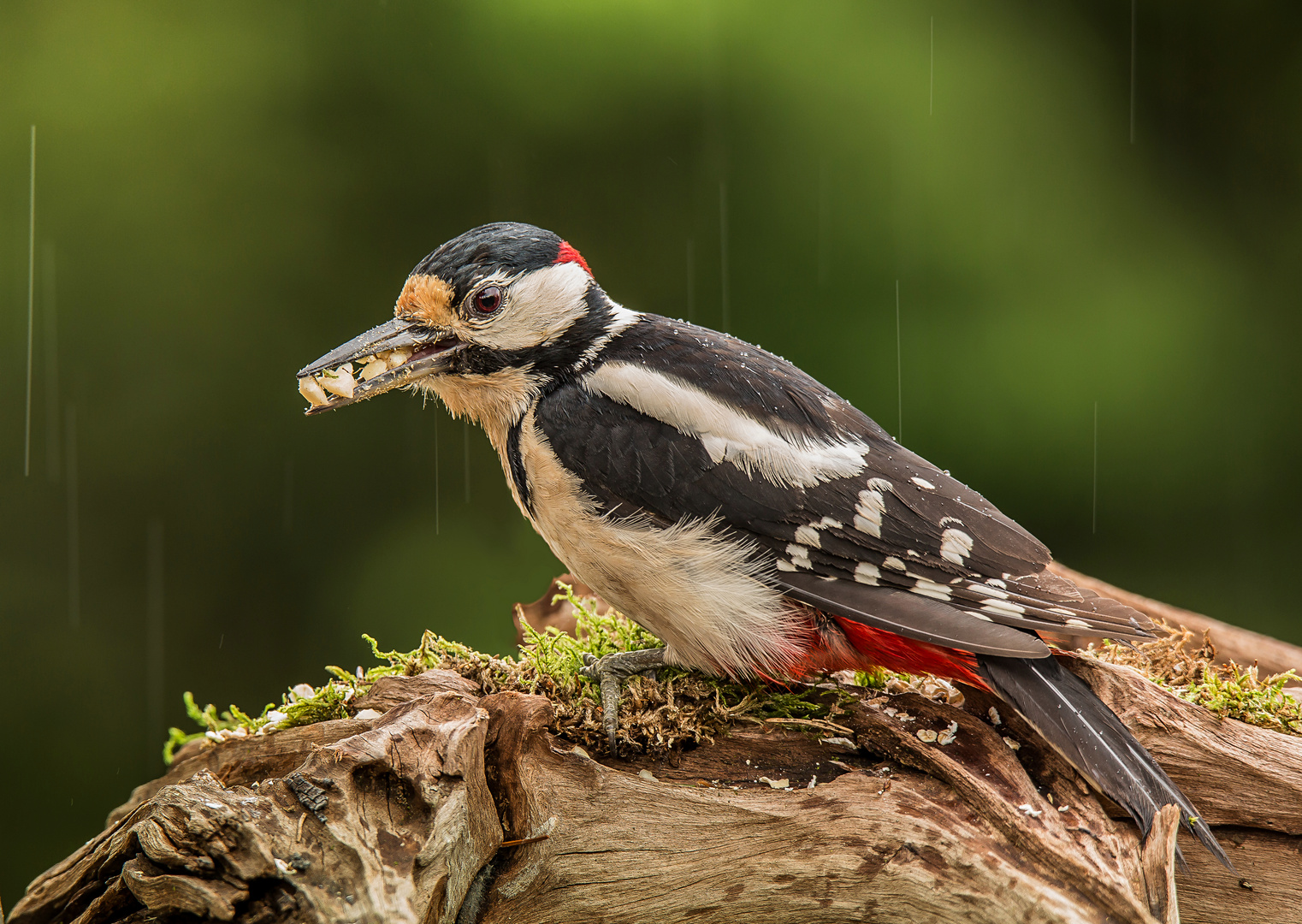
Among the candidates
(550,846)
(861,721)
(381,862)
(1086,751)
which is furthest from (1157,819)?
(381,862)

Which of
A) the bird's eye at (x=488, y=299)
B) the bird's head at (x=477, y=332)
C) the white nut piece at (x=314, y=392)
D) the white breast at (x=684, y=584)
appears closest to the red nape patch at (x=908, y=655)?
the white breast at (x=684, y=584)

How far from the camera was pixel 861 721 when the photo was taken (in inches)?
67.0

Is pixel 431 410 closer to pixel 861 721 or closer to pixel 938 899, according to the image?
pixel 861 721

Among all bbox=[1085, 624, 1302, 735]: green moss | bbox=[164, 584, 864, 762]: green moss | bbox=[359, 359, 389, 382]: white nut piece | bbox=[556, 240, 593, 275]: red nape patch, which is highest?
bbox=[556, 240, 593, 275]: red nape patch

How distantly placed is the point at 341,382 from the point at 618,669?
0.77 m

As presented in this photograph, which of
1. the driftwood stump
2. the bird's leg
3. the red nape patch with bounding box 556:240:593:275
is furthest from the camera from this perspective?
the red nape patch with bounding box 556:240:593:275

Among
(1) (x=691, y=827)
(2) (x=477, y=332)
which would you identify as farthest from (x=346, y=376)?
(1) (x=691, y=827)

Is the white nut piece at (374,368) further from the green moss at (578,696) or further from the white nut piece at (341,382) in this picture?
the green moss at (578,696)

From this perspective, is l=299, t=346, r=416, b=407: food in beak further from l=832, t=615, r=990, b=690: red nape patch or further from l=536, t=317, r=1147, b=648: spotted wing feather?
l=832, t=615, r=990, b=690: red nape patch

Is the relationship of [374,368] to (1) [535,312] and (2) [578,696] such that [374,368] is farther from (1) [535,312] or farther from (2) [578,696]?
(2) [578,696]

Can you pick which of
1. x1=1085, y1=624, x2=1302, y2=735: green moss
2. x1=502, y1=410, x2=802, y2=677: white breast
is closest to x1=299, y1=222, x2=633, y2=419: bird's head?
x1=502, y1=410, x2=802, y2=677: white breast

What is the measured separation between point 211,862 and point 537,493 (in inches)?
32.6

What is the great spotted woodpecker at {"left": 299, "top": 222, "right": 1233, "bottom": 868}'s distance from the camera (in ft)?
5.31

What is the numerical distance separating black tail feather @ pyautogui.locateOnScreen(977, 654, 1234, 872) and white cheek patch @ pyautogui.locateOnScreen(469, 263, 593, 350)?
3.26ft
